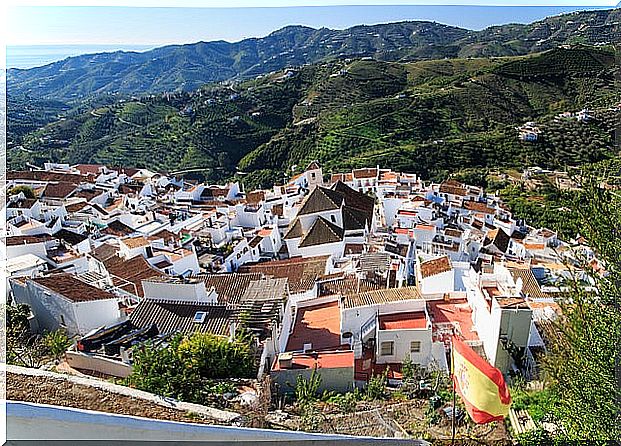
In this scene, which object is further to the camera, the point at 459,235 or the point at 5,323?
the point at 459,235

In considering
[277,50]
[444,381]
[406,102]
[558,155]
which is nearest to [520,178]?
[558,155]

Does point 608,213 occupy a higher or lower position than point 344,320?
higher

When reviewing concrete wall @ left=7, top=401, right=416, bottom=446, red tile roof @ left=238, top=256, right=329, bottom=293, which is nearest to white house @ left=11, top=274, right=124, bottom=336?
red tile roof @ left=238, top=256, right=329, bottom=293

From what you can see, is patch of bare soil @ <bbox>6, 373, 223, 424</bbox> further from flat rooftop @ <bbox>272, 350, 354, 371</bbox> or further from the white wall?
the white wall

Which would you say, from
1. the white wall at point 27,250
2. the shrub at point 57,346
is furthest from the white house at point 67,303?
the white wall at point 27,250

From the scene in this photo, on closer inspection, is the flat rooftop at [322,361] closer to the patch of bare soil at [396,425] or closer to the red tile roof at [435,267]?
the patch of bare soil at [396,425]

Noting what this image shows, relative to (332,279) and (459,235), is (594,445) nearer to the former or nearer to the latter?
(332,279)

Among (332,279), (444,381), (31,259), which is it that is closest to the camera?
(444,381)

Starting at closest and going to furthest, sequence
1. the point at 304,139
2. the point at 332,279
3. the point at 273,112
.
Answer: the point at 332,279 < the point at 304,139 < the point at 273,112
